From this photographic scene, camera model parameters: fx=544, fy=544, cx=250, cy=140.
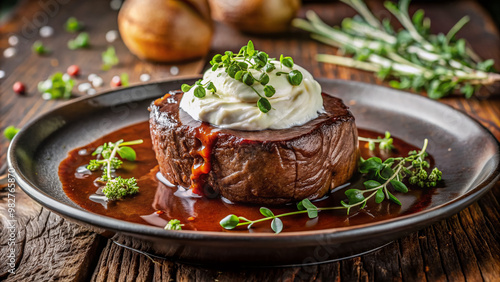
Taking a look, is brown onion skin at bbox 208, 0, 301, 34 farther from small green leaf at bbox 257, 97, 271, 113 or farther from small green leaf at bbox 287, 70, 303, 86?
small green leaf at bbox 257, 97, 271, 113

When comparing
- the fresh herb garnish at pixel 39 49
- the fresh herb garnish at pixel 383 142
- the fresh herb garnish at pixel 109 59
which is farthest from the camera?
the fresh herb garnish at pixel 39 49

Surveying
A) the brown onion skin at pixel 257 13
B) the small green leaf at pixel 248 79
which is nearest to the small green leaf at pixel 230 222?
the small green leaf at pixel 248 79

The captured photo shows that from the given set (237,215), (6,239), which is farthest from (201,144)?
(6,239)

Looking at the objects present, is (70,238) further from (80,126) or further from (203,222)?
(80,126)

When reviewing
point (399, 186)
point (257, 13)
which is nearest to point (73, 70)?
point (257, 13)

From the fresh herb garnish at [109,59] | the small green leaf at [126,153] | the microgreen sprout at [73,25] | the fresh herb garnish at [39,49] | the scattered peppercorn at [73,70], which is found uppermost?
the small green leaf at [126,153]

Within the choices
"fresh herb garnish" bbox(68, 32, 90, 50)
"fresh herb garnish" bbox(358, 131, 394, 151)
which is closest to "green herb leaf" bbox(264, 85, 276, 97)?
"fresh herb garnish" bbox(358, 131, 394, 151)

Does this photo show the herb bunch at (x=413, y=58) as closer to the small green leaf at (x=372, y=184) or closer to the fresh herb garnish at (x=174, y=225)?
the small green leaf at (x=372, y=184)
